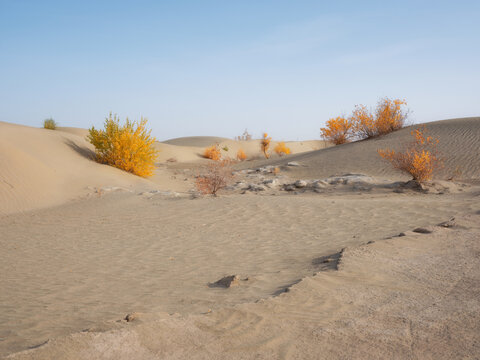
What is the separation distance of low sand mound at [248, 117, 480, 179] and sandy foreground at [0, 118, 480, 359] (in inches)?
163

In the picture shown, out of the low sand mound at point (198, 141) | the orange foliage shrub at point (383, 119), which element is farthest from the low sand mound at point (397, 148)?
the low sand mound at point (198, 141)

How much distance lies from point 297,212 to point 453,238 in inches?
156

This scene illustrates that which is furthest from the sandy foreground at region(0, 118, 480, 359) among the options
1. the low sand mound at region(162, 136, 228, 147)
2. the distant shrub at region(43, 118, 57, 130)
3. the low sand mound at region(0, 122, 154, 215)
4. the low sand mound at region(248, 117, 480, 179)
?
A: the low sand mound at region(162, 136, 228, 147)

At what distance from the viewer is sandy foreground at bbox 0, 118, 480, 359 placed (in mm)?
2965

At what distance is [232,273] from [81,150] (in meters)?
13.7

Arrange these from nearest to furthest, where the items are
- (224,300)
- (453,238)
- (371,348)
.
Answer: (371,348) < (224,300) < (453,238)

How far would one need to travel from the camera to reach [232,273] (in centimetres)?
525

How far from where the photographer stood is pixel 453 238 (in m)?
6.27

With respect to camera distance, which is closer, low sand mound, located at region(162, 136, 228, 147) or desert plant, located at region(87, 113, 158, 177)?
desert plant, located at region(87, 113, 158, 177)

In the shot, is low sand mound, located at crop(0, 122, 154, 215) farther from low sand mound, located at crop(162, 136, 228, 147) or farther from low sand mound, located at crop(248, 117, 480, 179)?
low sand mound, located at crop(162, 136, 228, 147)

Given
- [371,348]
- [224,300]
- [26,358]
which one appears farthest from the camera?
[224,300]

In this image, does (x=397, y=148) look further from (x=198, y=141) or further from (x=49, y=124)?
(x=198, y=141)

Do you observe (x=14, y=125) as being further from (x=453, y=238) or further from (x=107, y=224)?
(x=453, y=238)

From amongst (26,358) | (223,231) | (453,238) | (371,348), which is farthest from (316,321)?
(223,231)
